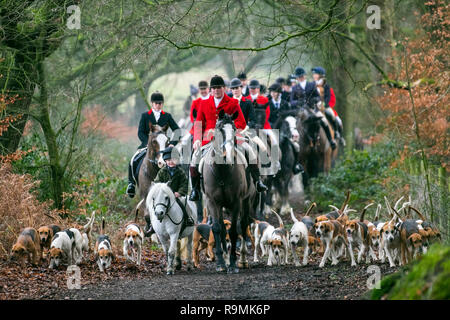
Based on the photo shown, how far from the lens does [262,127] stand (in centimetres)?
1745

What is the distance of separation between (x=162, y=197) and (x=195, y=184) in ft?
2.50

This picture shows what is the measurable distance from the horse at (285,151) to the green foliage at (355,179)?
2.99ft

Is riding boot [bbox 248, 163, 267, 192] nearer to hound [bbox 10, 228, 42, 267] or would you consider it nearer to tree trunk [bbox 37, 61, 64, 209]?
hound [bbox 10, 228, 42, 267]

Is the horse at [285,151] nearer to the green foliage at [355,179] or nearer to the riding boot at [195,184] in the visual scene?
the green foliage at [355,179]

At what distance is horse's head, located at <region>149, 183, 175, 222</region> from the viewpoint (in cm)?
1165

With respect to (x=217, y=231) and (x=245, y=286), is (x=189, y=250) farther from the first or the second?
(x=245, y=286)

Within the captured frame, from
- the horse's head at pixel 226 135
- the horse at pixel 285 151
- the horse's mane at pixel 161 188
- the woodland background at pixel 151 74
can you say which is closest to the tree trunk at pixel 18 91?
the woodland background at pixel 151 74

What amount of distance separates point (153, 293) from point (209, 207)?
110 inches

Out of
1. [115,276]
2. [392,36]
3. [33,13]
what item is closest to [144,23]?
[33,13]

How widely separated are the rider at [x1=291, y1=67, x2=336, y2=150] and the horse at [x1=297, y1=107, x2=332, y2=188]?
0.13 metres

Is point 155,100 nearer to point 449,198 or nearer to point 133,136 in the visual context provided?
point 449,198

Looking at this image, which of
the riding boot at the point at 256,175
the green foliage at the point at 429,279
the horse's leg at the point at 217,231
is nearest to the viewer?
the green foliage at the point at 429,279

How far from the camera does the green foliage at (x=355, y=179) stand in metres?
18.1

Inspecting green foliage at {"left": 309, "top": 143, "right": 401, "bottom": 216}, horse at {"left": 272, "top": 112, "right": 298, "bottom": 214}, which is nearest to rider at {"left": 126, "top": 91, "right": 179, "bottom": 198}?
horse at {"left": 272, "top": 112, "right": 298, "bottom": 214}
